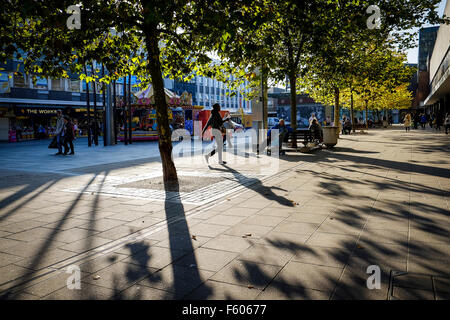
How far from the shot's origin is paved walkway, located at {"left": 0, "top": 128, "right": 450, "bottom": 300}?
3.04 meters

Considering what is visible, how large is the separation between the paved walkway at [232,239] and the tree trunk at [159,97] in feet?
3.80

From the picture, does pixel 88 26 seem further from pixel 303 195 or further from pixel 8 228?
pixel 303 195

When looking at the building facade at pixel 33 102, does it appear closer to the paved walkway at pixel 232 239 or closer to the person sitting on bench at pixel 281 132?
the person sitting on bench at pixel 281 132

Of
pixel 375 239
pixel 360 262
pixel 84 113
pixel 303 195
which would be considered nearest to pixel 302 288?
pixel 360 262

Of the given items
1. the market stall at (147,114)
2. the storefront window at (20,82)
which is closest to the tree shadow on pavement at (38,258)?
the market stall at (147,114)

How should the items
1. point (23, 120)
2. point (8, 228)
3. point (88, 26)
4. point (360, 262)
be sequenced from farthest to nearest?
point (23, 120) → point (88, 26) → point (8, 228) → point (360, 262)

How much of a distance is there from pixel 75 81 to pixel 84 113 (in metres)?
3.68

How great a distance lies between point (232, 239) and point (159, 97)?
4661 millimetres

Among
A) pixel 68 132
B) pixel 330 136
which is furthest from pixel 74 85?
pixel 330 136

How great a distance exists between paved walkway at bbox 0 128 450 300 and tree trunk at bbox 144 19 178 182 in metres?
1.16

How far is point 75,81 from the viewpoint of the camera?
4053cm

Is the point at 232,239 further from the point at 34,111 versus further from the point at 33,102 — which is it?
the point at 33,102

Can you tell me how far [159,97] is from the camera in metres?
8.05
